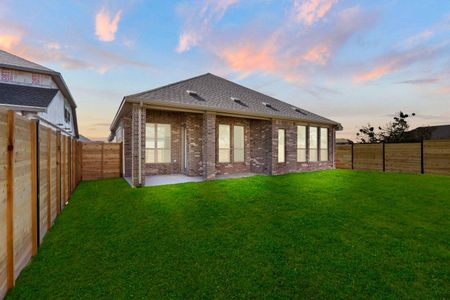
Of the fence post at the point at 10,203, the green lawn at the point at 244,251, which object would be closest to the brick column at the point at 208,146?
the green lawn at the point at 244,251

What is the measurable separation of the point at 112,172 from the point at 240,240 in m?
10.7

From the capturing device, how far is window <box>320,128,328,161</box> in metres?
15.8

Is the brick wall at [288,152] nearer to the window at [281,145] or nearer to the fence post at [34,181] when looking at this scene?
the window at [281,145]

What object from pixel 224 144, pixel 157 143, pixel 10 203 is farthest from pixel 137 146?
pixel 10 203

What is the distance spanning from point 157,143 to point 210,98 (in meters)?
3.95

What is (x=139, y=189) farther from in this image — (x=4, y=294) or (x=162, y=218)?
(x=4, y=294)

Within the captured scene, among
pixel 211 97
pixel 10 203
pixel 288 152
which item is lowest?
pixel 10 203

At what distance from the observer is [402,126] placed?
29.8m

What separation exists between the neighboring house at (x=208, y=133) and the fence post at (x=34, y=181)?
222 inches

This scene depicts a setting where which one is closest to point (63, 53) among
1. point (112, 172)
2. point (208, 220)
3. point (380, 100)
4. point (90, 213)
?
point (112, 172)

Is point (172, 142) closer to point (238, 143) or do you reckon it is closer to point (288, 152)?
point (238, 143)

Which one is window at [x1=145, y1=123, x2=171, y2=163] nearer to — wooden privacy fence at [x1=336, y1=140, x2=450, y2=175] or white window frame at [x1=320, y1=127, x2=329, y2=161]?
white window frame at [x1=320, y1=127, x2=329, y2=161]

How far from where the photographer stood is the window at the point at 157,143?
37.3ft

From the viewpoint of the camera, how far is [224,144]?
12500 mm
